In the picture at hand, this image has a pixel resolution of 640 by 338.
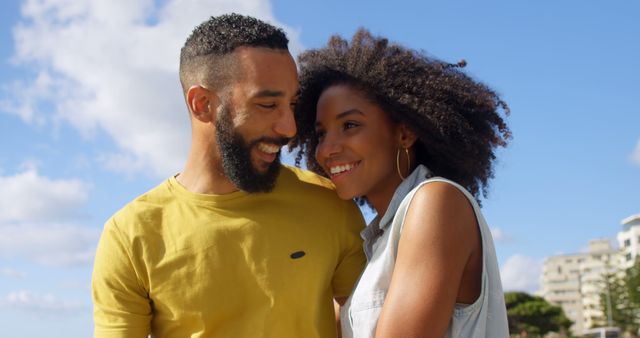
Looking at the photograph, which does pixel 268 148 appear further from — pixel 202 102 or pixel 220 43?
pixel 220 43

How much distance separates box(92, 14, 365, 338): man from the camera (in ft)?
14.2

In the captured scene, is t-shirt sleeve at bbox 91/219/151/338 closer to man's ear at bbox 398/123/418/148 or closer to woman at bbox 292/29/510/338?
woman at bbox 292/29/510/338

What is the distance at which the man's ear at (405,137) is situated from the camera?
180 inches

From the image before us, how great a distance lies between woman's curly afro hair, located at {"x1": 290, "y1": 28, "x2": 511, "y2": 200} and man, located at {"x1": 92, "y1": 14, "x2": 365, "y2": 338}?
0.41 meters

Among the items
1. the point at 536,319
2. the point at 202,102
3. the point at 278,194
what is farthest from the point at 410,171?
the point at 536,319

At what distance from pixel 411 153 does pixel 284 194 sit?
76cm

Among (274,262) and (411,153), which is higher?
(411,153)

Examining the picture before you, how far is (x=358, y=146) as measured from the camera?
4.46 meters

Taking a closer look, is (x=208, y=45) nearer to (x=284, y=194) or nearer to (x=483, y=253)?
(x=284, y=194)

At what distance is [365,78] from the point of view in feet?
15.1

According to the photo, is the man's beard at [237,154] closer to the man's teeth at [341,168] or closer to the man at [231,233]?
the man at [231,233]

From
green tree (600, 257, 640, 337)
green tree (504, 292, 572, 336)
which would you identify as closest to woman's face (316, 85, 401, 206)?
green tree (600, 257, 640, 337)

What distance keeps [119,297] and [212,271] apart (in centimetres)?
52

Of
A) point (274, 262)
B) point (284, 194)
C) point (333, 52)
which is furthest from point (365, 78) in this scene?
point (274, 262)
